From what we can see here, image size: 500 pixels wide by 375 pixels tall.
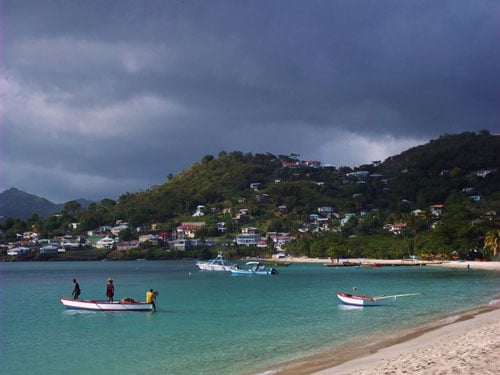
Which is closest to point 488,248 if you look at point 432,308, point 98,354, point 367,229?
point 367,229

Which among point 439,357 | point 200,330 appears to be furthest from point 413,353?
point 200,330

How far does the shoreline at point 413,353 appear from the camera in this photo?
15477 millimetres

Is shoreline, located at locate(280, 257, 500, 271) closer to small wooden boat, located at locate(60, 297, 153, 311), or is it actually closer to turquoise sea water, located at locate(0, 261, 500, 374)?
turquoise sea water, located at locate(0, 261, 500, 374)

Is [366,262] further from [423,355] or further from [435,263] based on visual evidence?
[423,355]

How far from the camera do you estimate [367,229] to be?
5994 inches

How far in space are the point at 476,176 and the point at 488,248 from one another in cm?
10879

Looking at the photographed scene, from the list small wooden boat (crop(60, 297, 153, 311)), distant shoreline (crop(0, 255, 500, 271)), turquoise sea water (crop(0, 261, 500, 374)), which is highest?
distant shoreline (crop(0, 255, 500, 271))

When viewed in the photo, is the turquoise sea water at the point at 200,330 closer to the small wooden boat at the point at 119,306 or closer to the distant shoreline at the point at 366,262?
the small wooden boat at the point at 119,306

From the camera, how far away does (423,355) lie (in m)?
17.4

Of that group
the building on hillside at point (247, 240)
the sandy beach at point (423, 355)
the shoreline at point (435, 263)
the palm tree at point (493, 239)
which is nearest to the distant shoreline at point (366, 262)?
the shoreline at point (435, 263)

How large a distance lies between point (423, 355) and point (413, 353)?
100 cm

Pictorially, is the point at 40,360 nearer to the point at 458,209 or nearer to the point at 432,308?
the point at 432,308

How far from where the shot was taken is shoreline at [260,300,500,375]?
1548 centimetres

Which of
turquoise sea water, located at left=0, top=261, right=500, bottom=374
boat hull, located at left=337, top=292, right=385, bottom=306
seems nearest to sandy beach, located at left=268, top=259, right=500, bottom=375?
turquoise sea water, located at left=0, top=261, right=500, bottom=374
